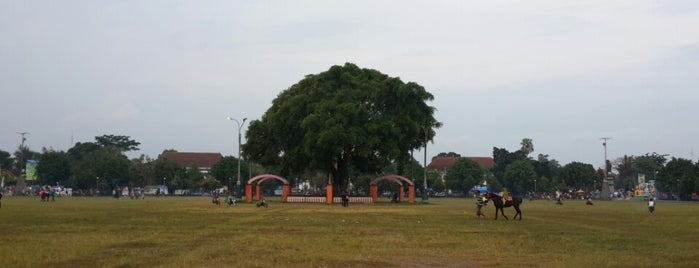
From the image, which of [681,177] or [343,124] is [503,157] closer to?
[681,177]

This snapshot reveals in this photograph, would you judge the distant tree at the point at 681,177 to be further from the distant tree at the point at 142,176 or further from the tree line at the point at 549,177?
the distant tree at the point at 142,176

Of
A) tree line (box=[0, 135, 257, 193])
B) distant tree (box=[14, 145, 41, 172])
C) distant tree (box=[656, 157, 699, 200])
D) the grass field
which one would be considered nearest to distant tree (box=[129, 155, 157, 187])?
tree line (box=[0, 135, 257, 193])

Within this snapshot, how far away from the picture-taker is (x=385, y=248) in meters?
18.2

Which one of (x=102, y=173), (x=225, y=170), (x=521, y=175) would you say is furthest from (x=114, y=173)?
(x=521, y=175)

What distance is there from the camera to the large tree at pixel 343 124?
64812mm

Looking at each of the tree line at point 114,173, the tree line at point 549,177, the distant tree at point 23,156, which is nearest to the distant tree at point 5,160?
the distant tree at point 23,156

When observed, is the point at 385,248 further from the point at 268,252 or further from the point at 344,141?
the point at 344,141

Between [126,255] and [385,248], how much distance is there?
6.38 meters

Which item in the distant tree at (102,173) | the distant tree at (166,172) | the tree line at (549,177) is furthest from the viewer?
the distant tree at (166,172)

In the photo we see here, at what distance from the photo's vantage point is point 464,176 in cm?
15700

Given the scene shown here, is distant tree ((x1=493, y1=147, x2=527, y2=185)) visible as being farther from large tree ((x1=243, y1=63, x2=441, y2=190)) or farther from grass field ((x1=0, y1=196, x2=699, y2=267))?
grass field ((x1=0, y1=196, x2=699, y2=267))

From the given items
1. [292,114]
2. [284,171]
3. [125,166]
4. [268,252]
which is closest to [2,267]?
[268,252]

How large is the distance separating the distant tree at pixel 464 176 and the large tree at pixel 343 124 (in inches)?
3209

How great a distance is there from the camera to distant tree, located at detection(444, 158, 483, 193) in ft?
511
